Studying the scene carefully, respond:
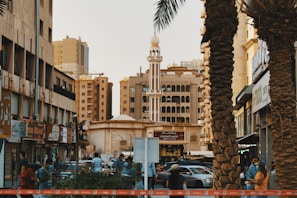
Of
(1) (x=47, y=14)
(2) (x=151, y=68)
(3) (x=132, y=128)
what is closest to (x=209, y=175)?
(1) (x=47, y=14)

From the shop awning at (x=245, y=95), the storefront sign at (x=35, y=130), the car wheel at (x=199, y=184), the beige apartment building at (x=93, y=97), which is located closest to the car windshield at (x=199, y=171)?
the car wheel at (x=199, y=184)

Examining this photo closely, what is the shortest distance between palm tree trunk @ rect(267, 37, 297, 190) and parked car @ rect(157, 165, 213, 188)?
1900 centimetres

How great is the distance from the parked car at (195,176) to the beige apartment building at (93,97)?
143 meters

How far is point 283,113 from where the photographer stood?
14383mm

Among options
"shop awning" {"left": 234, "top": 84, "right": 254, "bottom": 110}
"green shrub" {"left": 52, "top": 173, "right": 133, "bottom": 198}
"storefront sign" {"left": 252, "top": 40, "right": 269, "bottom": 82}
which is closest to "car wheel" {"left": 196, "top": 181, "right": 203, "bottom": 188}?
"storefront sign" {"left": 252, "top": 40, "right": 269, "bottom": 82}

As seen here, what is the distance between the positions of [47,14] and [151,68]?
3430 inches

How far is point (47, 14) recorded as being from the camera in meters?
55.7

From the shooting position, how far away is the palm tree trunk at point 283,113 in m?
14.0

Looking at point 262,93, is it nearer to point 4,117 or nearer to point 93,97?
point 4,117

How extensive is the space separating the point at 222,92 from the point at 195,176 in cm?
2059

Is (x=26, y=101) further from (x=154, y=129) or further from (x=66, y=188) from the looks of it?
(x=154, y=129)

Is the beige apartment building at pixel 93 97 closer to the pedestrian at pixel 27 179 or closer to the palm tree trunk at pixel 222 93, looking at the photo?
the pedestrian at pixel 27 179

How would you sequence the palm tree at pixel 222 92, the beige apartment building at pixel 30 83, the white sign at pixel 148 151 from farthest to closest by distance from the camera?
1. the beige apartment building at pixel 30 83
2. the white sign at pixel 148 151
3. the palm tree at pixel 222 92

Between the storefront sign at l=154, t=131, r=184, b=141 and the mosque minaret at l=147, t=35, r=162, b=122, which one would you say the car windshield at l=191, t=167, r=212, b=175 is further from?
the mosque minaret at l=147, t=35, r=162, b=122
